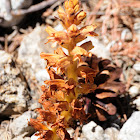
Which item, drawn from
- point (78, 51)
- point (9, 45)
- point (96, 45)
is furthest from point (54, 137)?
point (9, 45)

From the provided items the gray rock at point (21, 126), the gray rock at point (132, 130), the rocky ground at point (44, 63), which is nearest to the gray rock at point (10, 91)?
the rocky ground at point (44, 63)

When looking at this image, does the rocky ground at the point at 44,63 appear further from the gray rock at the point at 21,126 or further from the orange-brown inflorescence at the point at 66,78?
the orange-brown inflorescence at the point at 66,78

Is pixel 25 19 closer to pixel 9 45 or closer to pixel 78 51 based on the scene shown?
pixel 9 45

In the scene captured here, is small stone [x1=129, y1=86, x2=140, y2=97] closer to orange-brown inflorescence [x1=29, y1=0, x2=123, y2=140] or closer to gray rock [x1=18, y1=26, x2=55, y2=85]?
orange-brown inflorescence [x1=29, y1=0, x2=123, y2=140]

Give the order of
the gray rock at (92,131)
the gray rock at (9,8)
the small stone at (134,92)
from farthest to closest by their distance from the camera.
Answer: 1. the gray rock at (9,8)
2. the small stone at (134,92)
3. the gray rock at (92,131)

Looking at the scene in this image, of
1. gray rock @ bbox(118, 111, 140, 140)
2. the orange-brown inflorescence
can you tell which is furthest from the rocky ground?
the orange-brown inflorescence

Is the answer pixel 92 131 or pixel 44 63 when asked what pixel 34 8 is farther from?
pixel 92 131

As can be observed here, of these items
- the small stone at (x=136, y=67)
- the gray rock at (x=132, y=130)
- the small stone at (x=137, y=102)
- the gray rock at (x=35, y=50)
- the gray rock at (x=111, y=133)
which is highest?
the gray rock at (x=35, y=50)
